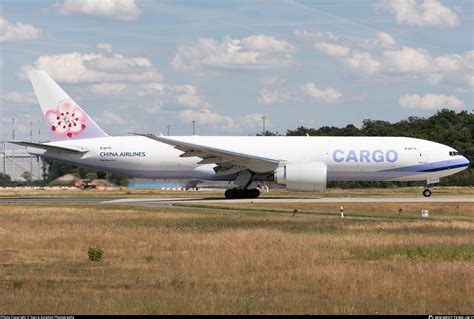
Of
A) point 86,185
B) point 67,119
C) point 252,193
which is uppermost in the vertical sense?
point 67,119

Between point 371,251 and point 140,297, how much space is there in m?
8.92

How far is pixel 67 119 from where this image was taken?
51344 mm

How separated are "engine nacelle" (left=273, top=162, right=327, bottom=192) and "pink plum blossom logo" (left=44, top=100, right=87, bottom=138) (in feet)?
46.2

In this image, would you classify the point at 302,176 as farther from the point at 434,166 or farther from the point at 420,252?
the point at 420,252

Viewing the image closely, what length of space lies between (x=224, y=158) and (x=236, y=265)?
27.4 m

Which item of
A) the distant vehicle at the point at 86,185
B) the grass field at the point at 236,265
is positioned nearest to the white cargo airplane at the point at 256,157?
the grass field at the point at 236,265

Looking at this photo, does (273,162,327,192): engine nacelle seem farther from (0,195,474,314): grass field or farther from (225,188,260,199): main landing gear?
(0,195,474,314): grass field

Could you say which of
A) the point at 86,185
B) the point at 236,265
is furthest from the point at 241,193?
the point at 86,185

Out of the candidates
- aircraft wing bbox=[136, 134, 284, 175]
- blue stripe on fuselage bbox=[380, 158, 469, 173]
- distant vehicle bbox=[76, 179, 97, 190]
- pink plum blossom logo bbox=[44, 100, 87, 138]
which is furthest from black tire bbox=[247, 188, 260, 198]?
distant vehicle bbox=[76, 179, 97, 190]

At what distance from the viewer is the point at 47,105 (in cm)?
5203

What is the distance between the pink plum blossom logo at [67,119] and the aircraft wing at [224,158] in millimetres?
8200

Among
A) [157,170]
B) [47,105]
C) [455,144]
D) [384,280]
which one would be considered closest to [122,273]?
[384,280]

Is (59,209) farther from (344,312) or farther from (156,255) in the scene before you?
(344,312)

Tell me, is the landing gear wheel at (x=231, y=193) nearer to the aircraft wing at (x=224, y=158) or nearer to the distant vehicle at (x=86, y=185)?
the aircraft wing at (x=224, y=158)
